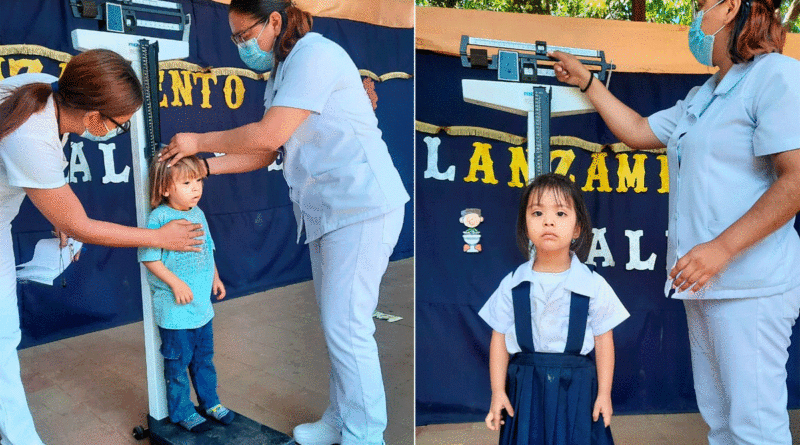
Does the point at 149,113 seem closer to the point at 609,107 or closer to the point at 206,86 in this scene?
the point at 609,107

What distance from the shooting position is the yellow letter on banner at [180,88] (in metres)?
3.05

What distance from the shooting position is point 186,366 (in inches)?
75.6

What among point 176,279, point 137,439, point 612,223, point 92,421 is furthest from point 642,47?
point 92,421

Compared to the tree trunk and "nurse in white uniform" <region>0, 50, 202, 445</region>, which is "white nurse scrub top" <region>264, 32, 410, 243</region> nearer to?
"nurse in white uniform" <region>0, 50, 202, 445</region>

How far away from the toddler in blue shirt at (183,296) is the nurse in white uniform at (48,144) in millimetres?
153

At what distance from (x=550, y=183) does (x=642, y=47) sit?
1.87 ft

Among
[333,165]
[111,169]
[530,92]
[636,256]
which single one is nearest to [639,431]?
[636,256]

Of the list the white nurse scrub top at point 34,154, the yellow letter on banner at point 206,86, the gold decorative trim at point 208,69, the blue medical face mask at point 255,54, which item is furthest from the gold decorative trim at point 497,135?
the yellow letter on banner at point 206,86

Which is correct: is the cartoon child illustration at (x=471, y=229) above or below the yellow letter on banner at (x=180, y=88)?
below

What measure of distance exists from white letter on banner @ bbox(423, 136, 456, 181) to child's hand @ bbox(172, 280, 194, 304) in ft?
2.52

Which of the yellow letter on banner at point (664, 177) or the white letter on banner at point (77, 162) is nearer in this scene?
the yellow letter on banner at point (664, 177)

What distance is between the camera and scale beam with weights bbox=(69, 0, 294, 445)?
162cm

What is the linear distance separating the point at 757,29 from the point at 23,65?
261cm

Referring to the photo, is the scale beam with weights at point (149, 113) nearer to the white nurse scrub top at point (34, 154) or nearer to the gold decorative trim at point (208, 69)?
the white nurse scrub top at point (34, 154)
